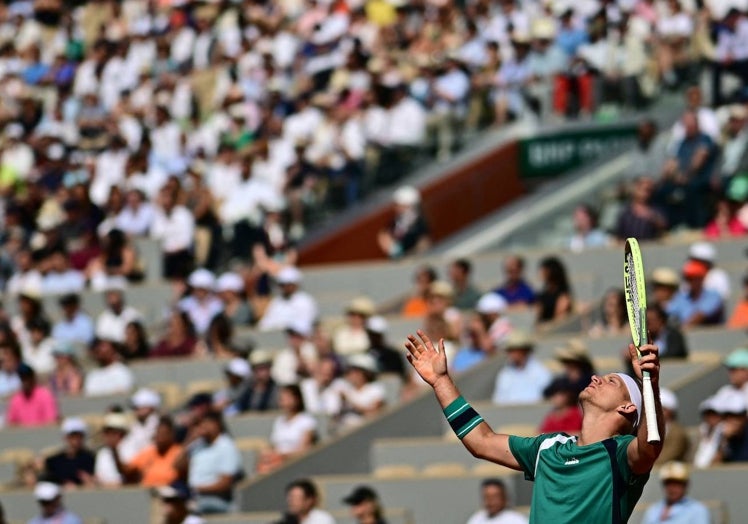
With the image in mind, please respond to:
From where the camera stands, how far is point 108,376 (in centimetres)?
1673

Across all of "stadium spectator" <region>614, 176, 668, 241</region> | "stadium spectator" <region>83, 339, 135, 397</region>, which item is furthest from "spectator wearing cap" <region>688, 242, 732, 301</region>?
"stadium spectator" <region>83, 339, 135, 397</region>

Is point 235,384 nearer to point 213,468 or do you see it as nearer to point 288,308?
point 213,468

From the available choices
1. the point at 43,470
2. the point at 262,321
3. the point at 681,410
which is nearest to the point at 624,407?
the point at 681,410

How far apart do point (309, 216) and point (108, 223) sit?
6.91 feet

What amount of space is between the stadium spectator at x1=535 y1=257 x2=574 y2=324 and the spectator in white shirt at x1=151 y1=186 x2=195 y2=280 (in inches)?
194

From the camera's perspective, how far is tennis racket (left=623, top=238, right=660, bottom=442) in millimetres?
6195

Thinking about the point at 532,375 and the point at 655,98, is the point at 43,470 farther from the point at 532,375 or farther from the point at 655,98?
the point at 655,98

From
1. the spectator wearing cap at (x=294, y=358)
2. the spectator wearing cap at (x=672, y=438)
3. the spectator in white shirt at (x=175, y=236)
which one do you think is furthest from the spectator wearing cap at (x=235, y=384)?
the spectator in white shirt at (x=175, y=236)

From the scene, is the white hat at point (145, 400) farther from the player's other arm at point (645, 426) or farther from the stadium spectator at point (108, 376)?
the player's other arm at point (645, 426)

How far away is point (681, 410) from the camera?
13.3 m

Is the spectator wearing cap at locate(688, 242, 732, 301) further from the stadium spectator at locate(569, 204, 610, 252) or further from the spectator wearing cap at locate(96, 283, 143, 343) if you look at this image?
the spectator wearing cap at locate(96, 283, 143, 343)

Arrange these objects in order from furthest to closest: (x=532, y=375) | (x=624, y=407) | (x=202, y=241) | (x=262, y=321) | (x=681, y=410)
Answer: (x=202, y=241) < (x=262, y=321) < (x=532, y=375) < (x=681, y=410) < (x=624, y=407)

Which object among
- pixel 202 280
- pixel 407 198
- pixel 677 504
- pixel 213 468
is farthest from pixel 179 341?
pixel 677 504

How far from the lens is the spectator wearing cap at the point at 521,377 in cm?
1408
